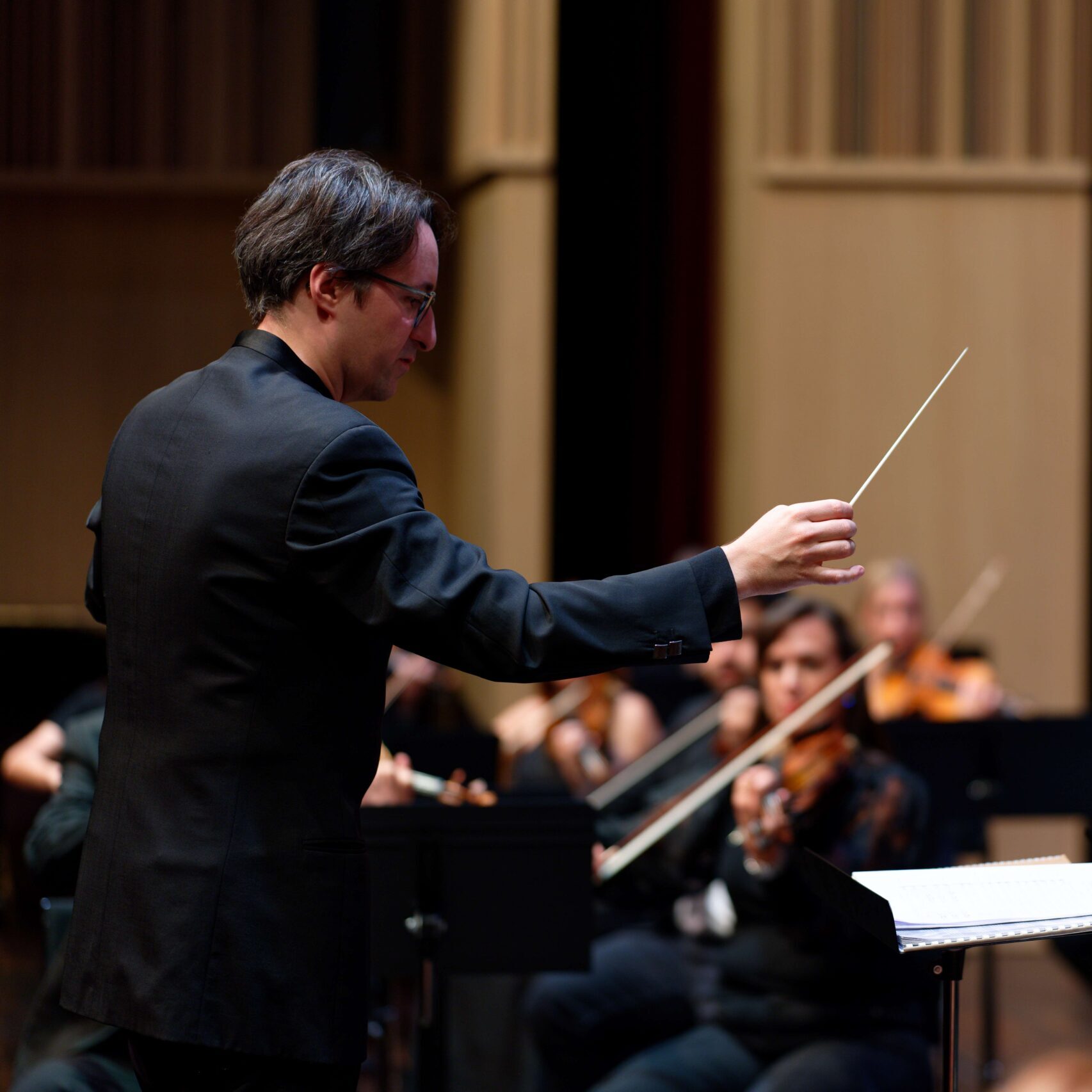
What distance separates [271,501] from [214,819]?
30cm

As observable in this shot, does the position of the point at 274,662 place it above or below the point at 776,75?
below

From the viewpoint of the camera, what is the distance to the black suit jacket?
1.34 m

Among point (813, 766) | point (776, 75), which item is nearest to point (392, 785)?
point (813, 766)

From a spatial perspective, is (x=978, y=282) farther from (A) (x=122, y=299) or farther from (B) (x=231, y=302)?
(A) (x=122, y=299)

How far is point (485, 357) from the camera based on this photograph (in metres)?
5.50

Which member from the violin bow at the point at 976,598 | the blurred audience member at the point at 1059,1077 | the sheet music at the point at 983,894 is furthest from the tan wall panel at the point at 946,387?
the blurred audience member at the point at 1059,1077

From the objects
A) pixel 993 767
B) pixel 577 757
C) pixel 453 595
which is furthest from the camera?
pixel 577 757

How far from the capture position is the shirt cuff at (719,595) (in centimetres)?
138

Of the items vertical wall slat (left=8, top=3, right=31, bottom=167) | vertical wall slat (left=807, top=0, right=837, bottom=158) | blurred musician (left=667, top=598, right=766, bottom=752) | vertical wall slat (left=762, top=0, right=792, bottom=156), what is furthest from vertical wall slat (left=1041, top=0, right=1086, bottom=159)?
vertical wall slat (left=8, top=3, right=31, bottom=167)

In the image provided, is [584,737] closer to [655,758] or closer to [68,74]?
[655,758]

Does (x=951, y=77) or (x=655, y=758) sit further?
(x=951, y=77)

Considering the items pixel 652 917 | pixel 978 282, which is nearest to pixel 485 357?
pixel 978 282

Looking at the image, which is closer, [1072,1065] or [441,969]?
[1072,1065]

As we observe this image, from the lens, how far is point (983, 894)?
159cm
